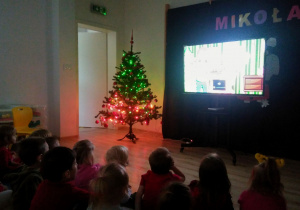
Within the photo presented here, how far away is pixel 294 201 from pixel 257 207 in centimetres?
128

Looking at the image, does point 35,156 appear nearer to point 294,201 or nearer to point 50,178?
point 50,178

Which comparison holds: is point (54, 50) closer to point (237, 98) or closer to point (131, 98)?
point (131, 98)

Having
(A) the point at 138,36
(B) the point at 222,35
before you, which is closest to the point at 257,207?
(B) the point at 222,35

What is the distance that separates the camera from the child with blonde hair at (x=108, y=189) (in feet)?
4.25

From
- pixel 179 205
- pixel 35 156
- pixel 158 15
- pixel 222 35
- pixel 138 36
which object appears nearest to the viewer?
pixel 179 205

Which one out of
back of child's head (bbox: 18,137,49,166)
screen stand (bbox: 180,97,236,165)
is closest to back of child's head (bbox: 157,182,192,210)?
back of child's head (bbox: 18,137,49,166)

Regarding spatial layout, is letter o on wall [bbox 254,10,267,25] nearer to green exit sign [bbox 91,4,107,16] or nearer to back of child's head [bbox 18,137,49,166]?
green exit sign [bbox 91,4,107,16]

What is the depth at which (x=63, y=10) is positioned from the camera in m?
→ 4.95

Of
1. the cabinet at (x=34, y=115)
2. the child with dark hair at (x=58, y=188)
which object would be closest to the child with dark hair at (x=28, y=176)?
the child with dark hair at (x=58, y=188)

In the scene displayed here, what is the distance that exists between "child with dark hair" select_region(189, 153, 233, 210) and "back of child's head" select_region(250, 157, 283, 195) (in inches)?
8.8

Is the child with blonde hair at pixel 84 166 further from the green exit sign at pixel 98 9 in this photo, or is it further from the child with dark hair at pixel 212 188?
the green exit sign at pixel 98 9

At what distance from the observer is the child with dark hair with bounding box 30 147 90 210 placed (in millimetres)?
1411

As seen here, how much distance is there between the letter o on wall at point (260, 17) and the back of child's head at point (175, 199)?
371 centimetres

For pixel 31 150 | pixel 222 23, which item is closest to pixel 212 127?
pixel 222 23
